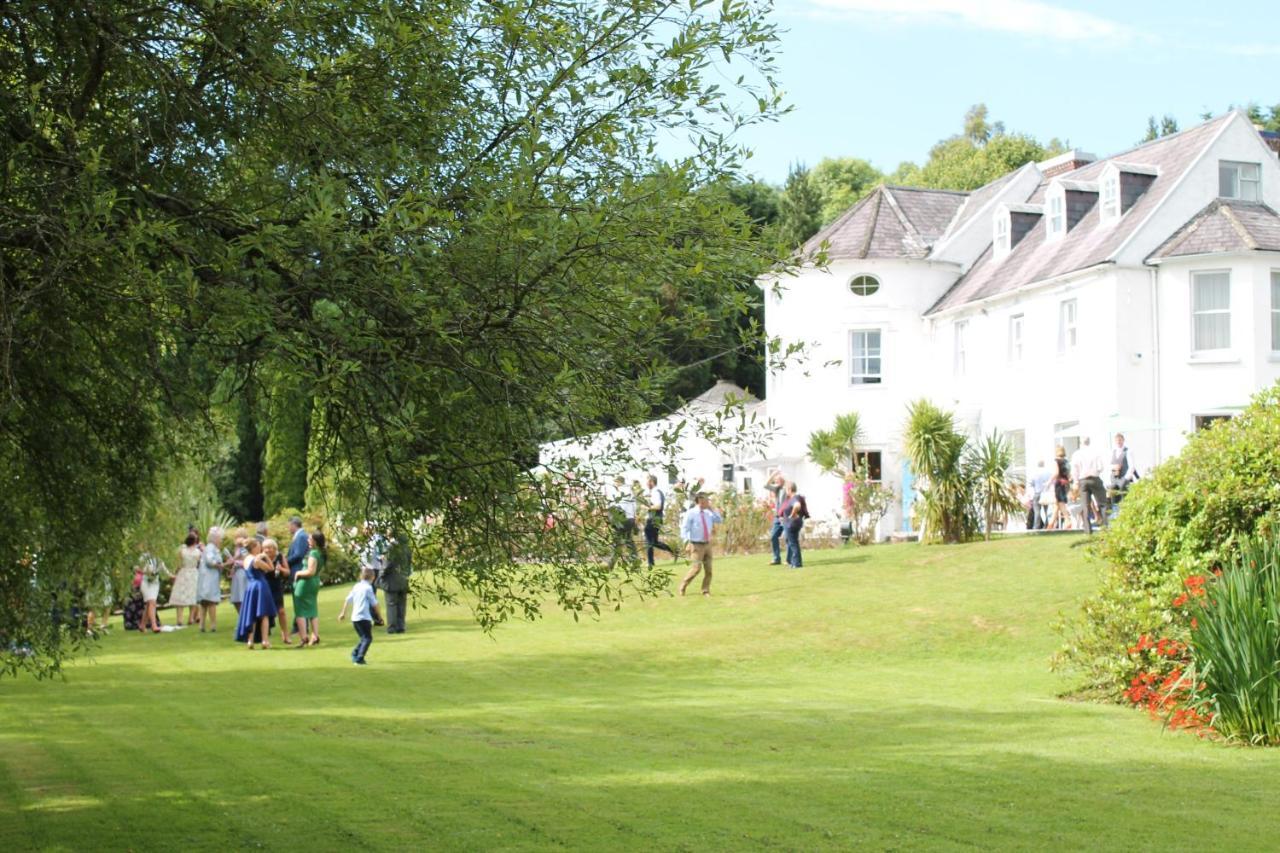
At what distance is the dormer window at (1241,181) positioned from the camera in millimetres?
36438

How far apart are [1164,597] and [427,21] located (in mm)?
9508

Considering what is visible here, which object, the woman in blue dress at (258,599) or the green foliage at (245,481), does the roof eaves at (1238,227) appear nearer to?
the woman in blue dress at (258,599)

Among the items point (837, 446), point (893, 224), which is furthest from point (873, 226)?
point (837, 446)

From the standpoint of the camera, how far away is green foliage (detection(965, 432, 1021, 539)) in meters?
30.4

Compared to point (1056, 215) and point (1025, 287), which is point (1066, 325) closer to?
point (1025, 287)

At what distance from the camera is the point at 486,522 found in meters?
8.27

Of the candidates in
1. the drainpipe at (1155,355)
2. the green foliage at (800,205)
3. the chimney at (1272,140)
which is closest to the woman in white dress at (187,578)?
the drainpipe at (1155,355)

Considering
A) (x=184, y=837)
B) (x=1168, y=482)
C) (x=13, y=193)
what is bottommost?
(x=184, y=837)

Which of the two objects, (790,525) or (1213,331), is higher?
(1213,331)

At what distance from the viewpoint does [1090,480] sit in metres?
28.5

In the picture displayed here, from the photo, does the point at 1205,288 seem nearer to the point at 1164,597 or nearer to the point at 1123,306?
the point at 1123,306

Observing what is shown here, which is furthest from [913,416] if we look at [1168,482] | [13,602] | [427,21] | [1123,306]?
[427,21]

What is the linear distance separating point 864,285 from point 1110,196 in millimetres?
8153

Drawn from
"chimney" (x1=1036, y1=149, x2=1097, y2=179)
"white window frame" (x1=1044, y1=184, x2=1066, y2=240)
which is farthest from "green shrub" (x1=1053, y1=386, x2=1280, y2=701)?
"chimney" (x1=1036, y1=149, x2=1097, y2=179)
